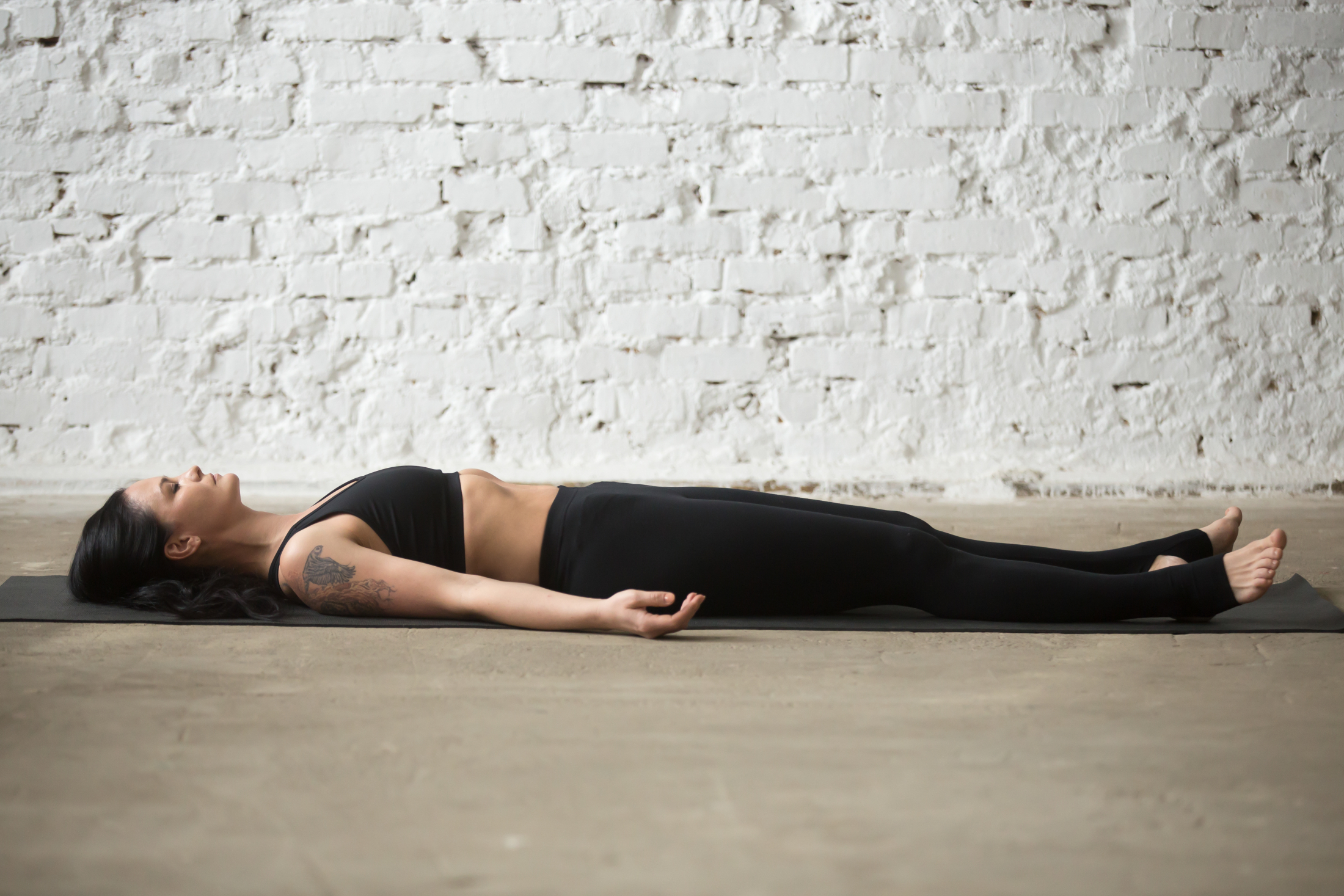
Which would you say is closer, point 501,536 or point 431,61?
point 501,536

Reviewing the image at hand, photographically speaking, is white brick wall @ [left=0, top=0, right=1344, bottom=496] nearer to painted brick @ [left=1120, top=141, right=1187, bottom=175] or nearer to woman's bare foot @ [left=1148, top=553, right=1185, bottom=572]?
painted brick @ [left=1120, top=141, right=1187, bottom=175]

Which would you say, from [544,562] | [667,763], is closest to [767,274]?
[544,562]

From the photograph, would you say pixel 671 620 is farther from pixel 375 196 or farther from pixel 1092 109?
pixel 1092 109

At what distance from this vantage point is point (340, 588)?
67.5 inches

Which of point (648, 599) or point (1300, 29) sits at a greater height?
point (1300, 29)

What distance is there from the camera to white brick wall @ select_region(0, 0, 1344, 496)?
3244 millimetres

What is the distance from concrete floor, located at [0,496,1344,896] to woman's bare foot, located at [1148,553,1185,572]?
0.25m

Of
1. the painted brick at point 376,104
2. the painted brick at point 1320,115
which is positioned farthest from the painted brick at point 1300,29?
the painted brick at point 376,104

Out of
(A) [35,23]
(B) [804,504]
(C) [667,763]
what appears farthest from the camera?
(A) [35,23]

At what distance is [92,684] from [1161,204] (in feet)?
11.4

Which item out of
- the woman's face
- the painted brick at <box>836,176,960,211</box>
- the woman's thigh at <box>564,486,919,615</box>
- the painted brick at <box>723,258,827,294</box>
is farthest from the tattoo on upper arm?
the painted brick at <box>836,176,960,211</box>

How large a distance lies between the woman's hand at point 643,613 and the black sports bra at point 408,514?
1.36ft

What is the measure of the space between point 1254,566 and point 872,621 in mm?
676

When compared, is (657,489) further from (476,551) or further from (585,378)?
(585,378)
